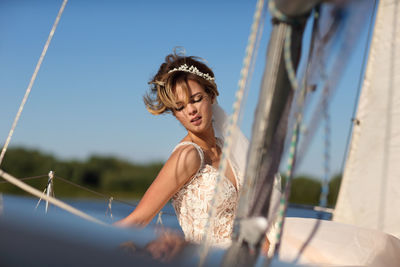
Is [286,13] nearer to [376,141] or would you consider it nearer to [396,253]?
[396,253]

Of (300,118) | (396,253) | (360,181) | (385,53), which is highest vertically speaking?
(385,53)

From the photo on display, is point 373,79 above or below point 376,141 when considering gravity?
above

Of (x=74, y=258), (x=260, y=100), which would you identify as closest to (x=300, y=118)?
(x=260, y=100)

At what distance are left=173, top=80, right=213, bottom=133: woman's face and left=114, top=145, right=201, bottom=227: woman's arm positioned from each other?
144 millimetres

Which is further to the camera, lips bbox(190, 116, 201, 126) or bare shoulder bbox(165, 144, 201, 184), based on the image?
lips bbox(190, 116, 201, 126)

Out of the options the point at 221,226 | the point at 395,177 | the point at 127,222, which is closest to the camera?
the point at 127,222

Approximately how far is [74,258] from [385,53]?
6.24ft

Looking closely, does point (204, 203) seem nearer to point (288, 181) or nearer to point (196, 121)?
point (196, 121)

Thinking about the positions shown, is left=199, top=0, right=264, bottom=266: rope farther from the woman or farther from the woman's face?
the woman's face

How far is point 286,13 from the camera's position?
804 mm

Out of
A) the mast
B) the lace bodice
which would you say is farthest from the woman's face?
the mast

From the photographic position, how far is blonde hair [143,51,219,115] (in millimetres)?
1559

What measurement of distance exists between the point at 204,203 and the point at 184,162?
20 centimetres

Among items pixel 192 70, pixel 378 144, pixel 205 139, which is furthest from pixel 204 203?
pixel 378 144
